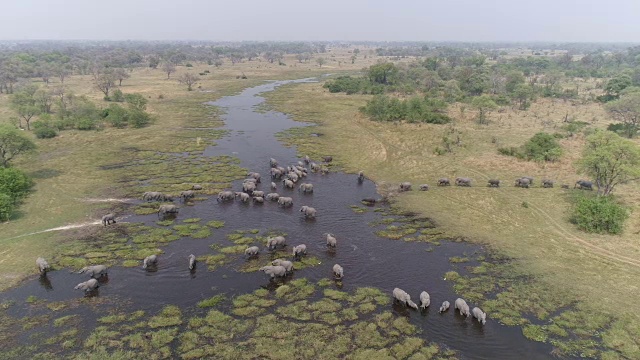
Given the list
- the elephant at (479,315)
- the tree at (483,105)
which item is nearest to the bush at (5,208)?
the elephant at (479,315)

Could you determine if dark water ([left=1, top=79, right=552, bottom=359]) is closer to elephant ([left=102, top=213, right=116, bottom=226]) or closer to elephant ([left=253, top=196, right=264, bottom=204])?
elephant ([left=253, top=196, right=264, bottom=204])

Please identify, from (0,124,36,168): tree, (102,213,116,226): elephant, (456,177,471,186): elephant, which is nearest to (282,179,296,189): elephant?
(102,213,116,226): elephant

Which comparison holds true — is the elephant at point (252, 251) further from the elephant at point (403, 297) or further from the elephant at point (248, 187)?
the elephant at point (248, 187)

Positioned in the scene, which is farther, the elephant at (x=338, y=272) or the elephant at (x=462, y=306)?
the elephant at (x=338, y=272)

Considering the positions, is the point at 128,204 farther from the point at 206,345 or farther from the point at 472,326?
the point at 472,326

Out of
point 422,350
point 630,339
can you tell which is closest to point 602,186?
point 630,339

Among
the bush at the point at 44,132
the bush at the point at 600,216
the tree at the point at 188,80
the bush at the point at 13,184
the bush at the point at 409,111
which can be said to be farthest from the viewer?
the tree at the point at 188,80
